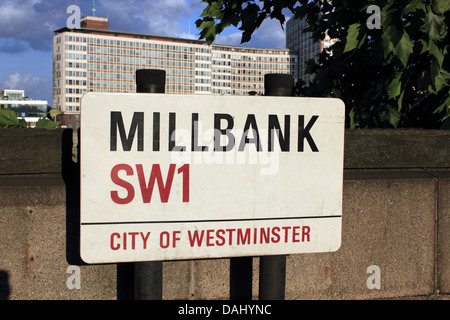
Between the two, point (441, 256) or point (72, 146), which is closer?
point (72, 146)

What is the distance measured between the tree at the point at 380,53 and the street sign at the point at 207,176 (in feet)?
5.50

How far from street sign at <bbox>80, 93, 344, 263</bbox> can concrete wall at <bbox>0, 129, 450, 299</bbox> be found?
1045mm

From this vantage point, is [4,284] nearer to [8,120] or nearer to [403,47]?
[8,120]

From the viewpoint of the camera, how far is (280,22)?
5863 millimetres

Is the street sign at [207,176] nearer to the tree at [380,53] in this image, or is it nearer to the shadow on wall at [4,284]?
the shadow on wall at [4,284]

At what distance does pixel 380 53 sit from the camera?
14.4 feet

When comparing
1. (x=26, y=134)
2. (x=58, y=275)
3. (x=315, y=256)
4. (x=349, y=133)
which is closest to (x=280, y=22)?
(x=349, y=133)

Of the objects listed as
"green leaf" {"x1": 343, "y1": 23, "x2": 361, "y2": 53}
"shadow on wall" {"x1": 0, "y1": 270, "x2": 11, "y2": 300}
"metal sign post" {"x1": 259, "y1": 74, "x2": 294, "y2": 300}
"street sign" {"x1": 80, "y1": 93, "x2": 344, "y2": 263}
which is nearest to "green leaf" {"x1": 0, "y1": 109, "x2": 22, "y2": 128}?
"shadow on wall" {"x1": 0, "y1": 270, "x2": 11, "y2": 300}

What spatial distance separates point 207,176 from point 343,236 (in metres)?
1.70

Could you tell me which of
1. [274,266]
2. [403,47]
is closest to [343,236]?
[274,266]

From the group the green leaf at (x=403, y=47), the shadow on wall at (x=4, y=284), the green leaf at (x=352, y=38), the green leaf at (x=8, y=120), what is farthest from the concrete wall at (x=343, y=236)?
the green leaf at (x=352, y=38)

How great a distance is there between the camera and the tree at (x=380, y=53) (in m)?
3.86

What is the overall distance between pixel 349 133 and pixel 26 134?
96.8 inches
